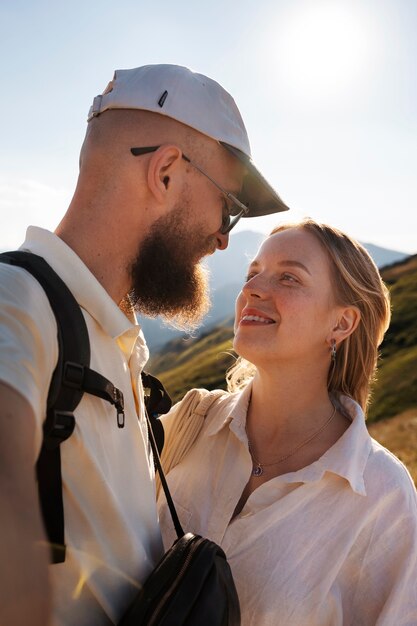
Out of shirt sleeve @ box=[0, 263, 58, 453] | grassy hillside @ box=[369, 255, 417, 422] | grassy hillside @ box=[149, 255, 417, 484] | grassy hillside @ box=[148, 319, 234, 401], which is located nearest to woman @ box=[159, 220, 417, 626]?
shirt sleeve @ box=[0, 263, 58, 453]

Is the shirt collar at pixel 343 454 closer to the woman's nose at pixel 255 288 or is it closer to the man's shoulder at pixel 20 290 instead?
the woman's nose at pixel 255 288

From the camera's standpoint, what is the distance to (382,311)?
639 cm

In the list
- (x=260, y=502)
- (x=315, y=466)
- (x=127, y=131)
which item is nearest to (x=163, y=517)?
(x=260, y=502)

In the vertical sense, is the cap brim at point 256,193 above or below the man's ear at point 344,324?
above

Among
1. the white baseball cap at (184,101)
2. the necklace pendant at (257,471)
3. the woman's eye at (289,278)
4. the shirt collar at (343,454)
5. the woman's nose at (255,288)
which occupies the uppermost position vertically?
the white baseball cap at (184,101)

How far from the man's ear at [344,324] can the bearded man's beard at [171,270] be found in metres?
1.81

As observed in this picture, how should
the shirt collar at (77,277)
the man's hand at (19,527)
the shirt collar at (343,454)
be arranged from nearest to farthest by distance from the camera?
the man's hand at (19,527)
the shirt collar at (77,277)
the shirt collar at (343,454)

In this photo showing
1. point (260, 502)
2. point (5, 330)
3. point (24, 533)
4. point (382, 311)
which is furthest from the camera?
point (382, 311)

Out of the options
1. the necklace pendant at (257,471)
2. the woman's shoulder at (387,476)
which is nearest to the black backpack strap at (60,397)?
the necklace pendant at (257,471)

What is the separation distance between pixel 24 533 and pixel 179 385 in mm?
77739

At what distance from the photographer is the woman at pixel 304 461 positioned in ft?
15.0

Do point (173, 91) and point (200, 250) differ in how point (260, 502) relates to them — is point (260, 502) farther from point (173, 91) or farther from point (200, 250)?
point (173, 91)

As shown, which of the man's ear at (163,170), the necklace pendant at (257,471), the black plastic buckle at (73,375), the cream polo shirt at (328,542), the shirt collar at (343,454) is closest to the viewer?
the black plastic buckle at (73,375)

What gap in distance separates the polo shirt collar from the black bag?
4.70 ft
